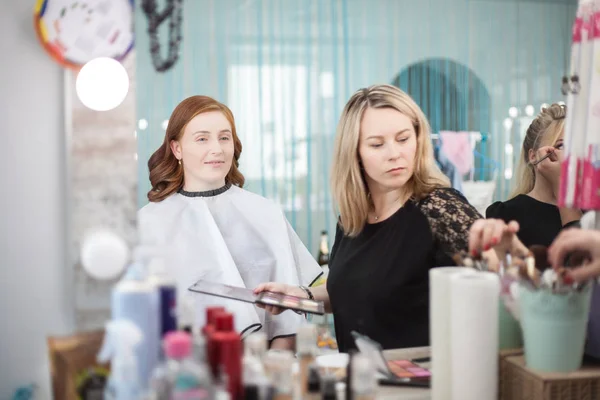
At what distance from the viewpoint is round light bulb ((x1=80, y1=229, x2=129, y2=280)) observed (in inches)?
51.4

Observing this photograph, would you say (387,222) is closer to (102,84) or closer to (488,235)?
(488,235)

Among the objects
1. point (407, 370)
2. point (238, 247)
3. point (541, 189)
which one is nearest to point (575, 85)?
point (407, 370)

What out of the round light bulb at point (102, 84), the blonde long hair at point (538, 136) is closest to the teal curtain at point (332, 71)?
the blonde long hair at point (538, 136)

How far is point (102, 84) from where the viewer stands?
1.38 meters

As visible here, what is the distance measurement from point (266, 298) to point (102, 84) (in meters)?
0.69

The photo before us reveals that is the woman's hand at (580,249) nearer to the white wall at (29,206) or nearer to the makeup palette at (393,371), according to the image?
the makeup palette at (393,371)

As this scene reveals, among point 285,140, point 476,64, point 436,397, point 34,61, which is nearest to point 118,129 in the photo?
point 34,61

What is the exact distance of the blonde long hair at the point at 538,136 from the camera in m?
2.53

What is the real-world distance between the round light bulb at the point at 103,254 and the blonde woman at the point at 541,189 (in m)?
1.61

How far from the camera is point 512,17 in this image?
5176 millimetres

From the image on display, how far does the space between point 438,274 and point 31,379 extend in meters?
0.88

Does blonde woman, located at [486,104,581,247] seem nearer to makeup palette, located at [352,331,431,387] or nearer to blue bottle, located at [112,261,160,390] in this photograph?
makeup palette, located at [352,331,431,387]

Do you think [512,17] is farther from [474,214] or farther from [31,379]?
[31,379]

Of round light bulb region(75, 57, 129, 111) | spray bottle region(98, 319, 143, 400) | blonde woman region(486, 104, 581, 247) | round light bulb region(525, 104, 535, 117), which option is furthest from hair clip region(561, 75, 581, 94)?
round light bulb region(525, 104, 535, 117)
